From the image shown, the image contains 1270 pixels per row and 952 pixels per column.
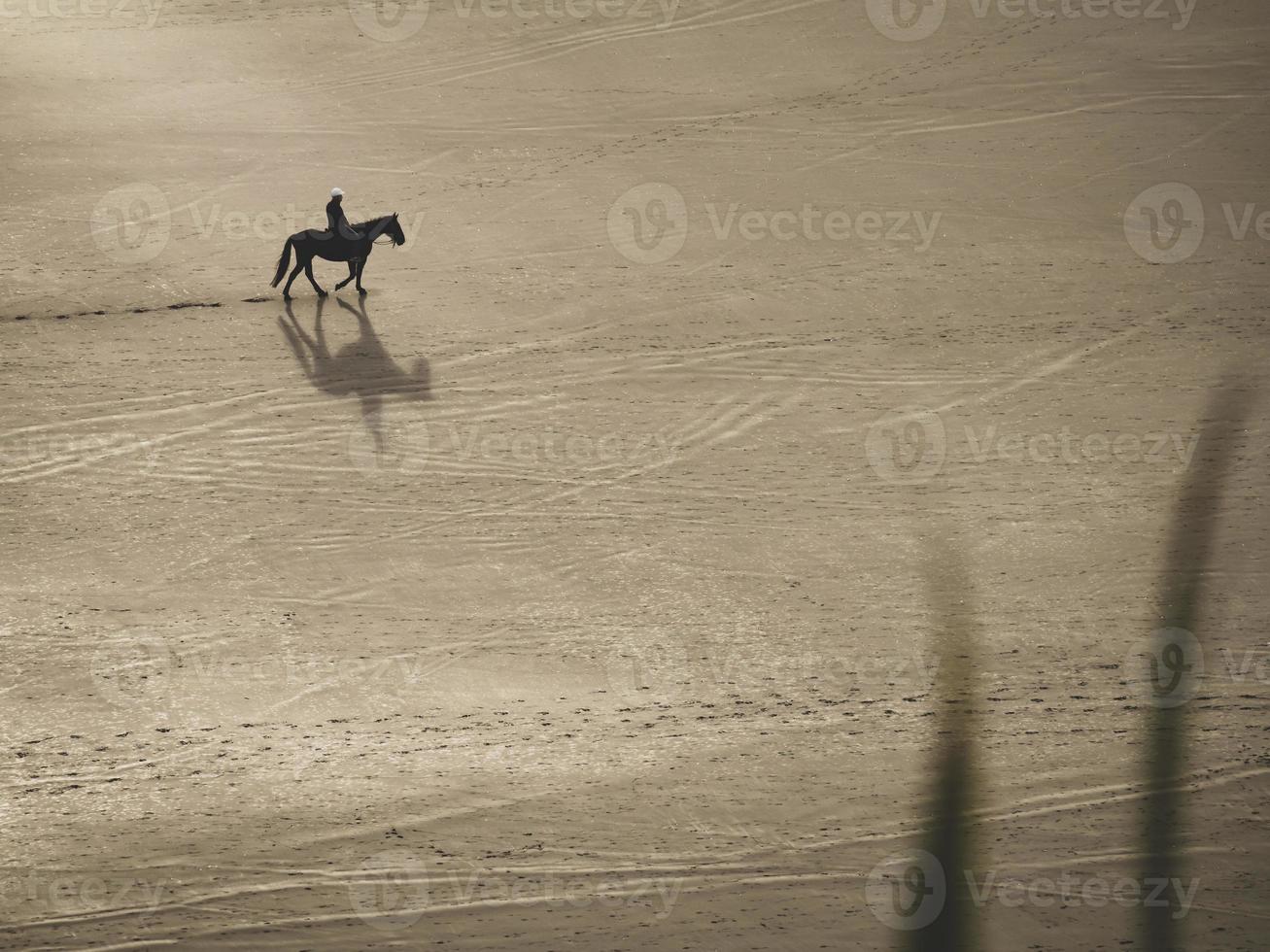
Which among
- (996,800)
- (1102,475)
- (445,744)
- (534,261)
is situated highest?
(534,261)

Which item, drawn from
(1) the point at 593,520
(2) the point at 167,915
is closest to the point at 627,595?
(1) the point at 593,520

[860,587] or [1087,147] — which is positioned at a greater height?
[1087,147]

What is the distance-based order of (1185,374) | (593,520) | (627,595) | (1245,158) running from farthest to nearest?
(1245,158) → (1185,374) → (593,520) → (627,595)

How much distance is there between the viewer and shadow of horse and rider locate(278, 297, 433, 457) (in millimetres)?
14359

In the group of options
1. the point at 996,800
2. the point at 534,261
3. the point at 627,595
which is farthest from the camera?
the point at 534,261

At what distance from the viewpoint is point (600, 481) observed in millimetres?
13047

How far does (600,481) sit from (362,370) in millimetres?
3538

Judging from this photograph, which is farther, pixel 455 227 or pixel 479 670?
pixel 455 227

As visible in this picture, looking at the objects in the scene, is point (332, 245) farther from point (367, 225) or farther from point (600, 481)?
point (600, 481)

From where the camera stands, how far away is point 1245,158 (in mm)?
19609

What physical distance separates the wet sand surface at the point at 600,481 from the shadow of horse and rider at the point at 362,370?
2.6 inches

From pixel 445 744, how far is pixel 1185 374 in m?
9.75

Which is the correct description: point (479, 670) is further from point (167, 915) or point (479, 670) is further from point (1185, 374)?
point (1185, 374)

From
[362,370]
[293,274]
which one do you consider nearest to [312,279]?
[293,274]
